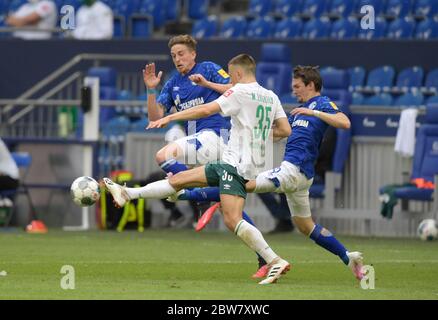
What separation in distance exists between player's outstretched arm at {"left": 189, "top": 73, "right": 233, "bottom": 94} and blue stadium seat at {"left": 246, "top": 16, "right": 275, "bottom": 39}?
37.3 ft

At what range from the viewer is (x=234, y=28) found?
2503cm

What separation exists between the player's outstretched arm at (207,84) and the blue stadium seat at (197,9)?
13.2m

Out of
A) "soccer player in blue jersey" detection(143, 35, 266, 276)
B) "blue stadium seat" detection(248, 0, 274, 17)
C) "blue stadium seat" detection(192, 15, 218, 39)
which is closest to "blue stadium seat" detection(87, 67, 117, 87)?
"blue stadium seat" detection(192, 15, 218, 39)

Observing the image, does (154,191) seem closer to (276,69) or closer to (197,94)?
(197,94)

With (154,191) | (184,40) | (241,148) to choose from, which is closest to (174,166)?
(184,40)

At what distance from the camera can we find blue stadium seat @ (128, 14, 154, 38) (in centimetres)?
2575

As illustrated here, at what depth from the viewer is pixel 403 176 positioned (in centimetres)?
1925

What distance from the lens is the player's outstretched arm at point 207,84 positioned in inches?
497

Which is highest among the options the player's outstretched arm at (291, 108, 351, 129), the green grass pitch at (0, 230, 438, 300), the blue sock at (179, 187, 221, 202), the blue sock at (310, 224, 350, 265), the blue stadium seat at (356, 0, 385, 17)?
the blue stadium seat at (356, 0, 385, 17)

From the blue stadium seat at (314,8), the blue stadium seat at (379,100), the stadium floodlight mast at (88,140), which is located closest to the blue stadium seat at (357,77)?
the blue stadium seat at (379,100)

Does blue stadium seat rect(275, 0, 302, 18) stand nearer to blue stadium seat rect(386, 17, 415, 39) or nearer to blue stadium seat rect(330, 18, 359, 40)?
blue stadium seat rect(330, 18, 359, 40)

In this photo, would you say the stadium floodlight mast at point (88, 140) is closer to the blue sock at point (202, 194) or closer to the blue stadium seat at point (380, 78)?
the blue stadium seat at point (380, 78)
